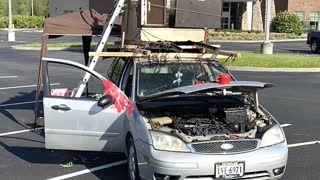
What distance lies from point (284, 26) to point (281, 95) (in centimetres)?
3940

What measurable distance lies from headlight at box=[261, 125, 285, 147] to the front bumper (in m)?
0.08

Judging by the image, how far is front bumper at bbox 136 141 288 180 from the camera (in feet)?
17.7

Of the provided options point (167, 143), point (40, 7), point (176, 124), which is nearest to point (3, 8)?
point (40, 7)

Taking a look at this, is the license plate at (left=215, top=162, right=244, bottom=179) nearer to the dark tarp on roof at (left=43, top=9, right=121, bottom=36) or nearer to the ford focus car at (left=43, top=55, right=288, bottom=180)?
the ford focus car at (left=43, top=55, right=288, bottom=180)

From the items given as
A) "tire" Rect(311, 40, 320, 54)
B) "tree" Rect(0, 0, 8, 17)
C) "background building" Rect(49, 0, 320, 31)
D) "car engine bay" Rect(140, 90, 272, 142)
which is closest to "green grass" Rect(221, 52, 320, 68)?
"tire" Rect(311, 40, 320, 54)

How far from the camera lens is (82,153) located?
26.1ft

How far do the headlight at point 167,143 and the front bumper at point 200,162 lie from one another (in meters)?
0.06

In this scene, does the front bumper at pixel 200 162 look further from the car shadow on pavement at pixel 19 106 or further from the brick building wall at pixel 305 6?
the brick building wall at pixel 305 6

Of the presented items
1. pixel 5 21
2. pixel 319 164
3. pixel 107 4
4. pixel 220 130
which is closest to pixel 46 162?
pixel 220 130

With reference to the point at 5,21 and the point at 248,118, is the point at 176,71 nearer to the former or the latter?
the point at 248,118

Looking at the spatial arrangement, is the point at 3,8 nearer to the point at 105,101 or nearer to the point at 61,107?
the point at 61,107

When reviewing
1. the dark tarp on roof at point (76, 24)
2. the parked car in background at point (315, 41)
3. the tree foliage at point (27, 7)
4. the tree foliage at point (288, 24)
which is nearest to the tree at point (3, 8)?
the tree foliage at point (27, 7)

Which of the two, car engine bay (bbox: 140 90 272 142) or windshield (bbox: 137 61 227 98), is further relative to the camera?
windshield (bbox: 137 61 227 98)

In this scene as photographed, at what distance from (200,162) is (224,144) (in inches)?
15.2
